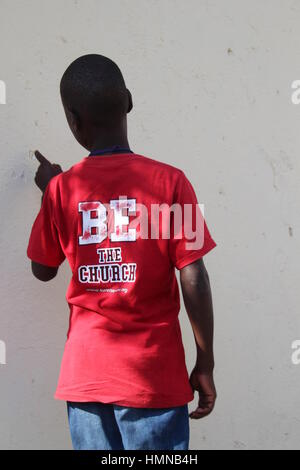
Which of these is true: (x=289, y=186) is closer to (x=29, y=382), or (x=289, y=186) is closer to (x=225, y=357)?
(x=225, y=357)

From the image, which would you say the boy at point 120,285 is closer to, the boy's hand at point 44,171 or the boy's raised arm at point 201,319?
the boy's raised arm at point 201,319

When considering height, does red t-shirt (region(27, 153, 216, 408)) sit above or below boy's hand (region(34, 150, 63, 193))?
below

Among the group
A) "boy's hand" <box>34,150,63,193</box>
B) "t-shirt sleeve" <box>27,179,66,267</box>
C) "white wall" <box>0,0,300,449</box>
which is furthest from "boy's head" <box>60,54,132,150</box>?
"white wall" <box>0,0,300,449</box>

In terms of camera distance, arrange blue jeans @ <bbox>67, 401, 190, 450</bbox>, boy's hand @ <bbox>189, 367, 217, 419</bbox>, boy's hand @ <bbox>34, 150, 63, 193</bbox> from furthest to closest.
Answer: boy's hand @ <bbox>34, 150, 63, 193</bbox>, boy's hand @ <bbox>189, 367, 217, 419</bbox>, blue jeans @ <bbox>67, 401, 190, 450</bbox>

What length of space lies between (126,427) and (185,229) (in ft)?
1.82

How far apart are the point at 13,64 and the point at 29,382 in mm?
1123

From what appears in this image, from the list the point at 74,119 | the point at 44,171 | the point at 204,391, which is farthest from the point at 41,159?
the point at 204,391

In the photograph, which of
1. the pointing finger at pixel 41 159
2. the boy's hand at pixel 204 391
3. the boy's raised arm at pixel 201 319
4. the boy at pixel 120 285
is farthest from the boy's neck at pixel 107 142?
the boy's hand at pixel 204 391

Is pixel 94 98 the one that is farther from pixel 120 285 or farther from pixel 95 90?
pixel 120 285

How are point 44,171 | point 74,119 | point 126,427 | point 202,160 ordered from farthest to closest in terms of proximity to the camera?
point 202,160 < point 44,171 < point 74,119 < point 126,427

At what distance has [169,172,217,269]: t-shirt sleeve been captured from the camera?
78.7 inches

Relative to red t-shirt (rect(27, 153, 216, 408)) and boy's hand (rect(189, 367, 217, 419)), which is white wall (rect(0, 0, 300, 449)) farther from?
boy's hand (rect(189, 367, 217, 419))

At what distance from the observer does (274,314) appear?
3090mm

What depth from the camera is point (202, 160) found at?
9.66 ft
